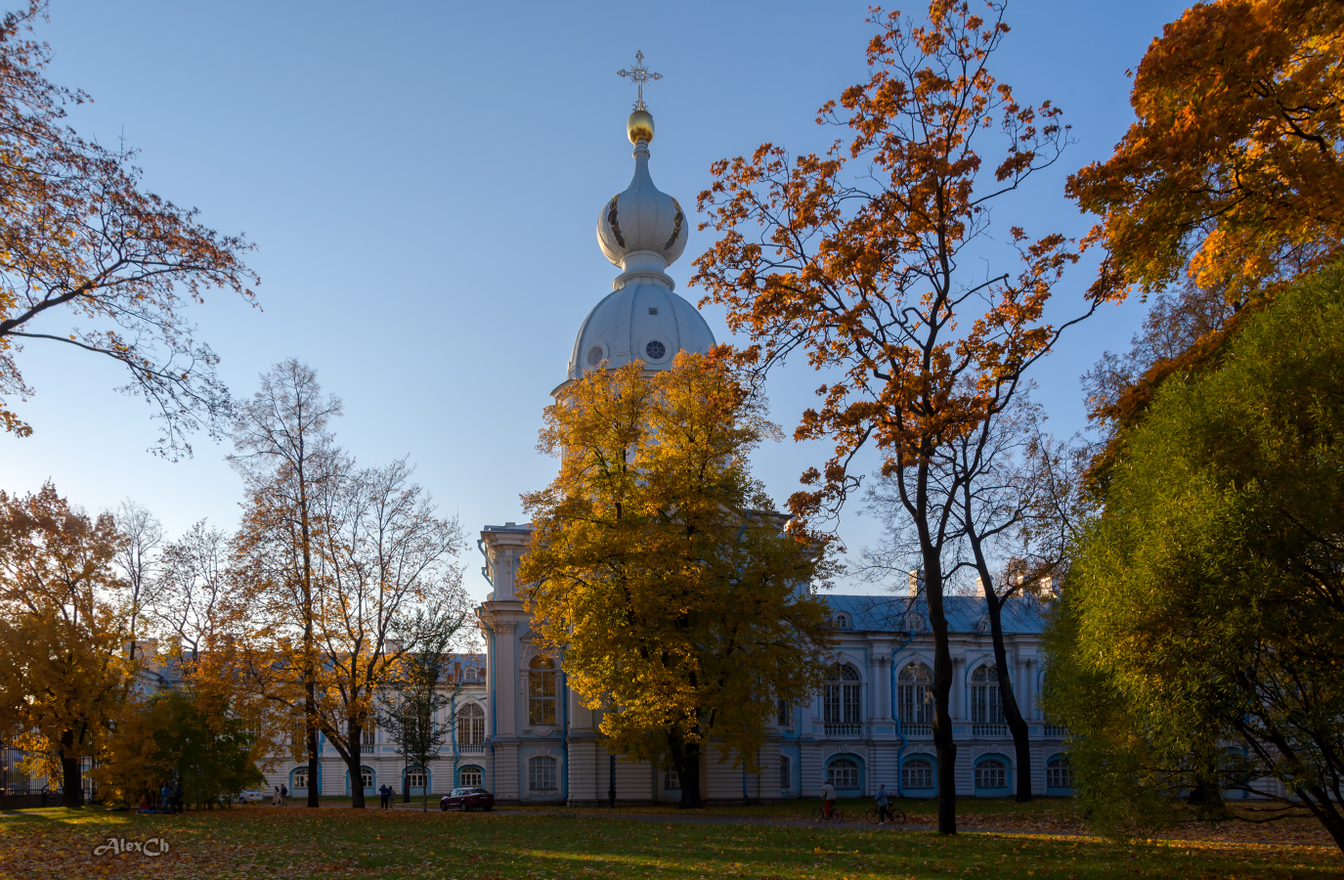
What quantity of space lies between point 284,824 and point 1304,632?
1934 cm

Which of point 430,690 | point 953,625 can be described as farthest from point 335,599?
point 953,625

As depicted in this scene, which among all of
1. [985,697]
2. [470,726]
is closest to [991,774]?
[985,697]

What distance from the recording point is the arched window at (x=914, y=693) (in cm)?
4472

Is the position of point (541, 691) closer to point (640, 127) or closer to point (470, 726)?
point (470, 726)

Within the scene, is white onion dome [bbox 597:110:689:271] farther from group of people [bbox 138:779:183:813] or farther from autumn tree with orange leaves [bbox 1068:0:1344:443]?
autumn tree with orange leaves [bbox 1068:0:1344:443]

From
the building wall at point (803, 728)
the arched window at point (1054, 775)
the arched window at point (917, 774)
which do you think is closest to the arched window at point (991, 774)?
the building wall at point (803, 728)

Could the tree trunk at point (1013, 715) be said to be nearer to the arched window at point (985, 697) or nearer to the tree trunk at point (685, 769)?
the tree trunk at point (685, 769)

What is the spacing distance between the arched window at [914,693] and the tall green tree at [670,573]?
700 inches

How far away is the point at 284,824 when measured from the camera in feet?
68.0

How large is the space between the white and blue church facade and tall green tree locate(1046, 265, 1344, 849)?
26296 mm

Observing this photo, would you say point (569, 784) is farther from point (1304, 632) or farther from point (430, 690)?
point (1304, 632)

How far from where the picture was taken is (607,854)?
579 inches

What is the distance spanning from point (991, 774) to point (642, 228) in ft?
99.4

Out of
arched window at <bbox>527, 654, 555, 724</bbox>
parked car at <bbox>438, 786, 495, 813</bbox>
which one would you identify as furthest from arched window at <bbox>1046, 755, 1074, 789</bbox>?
parked car at <bbox>438, 786, 495, 813</bbox>
